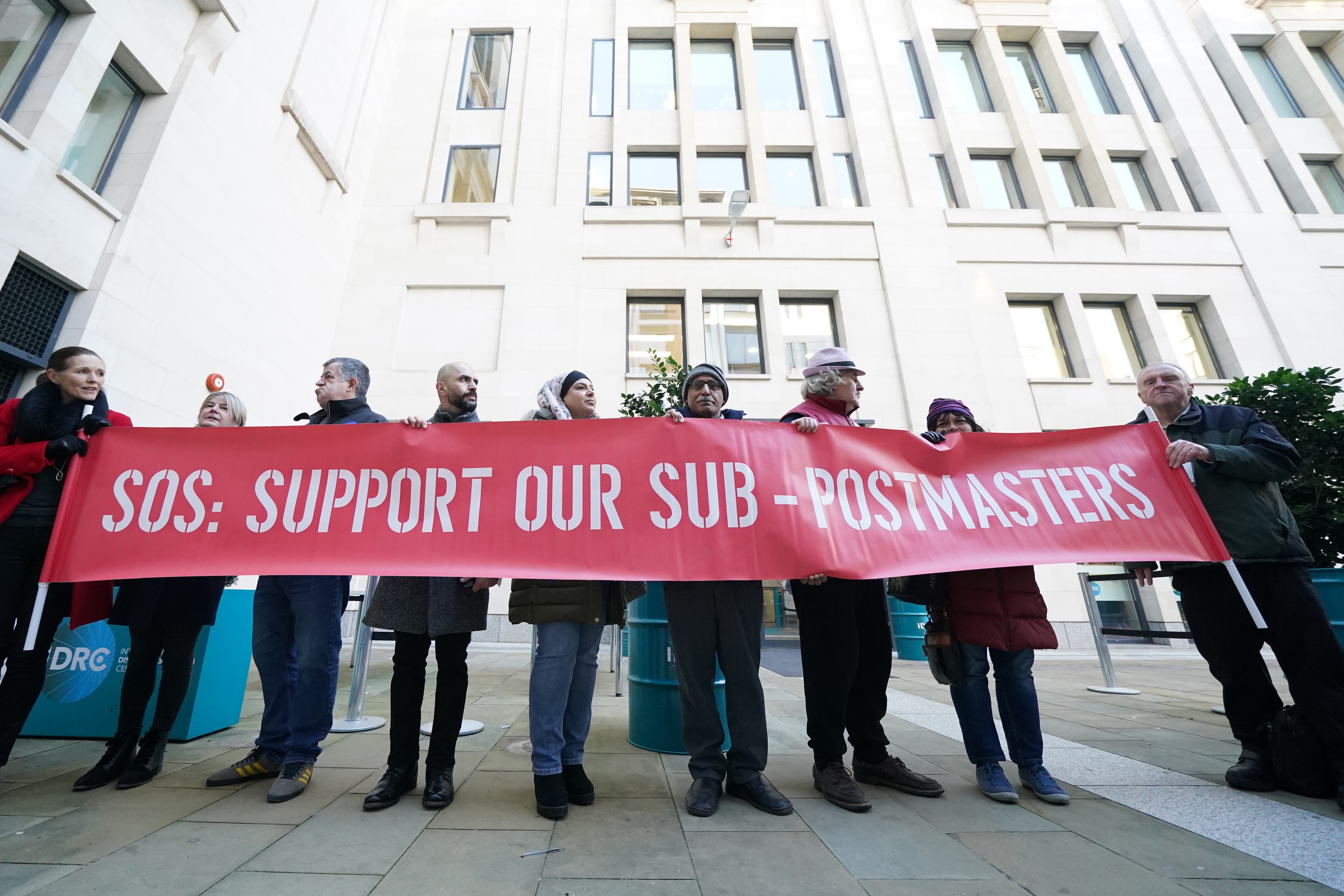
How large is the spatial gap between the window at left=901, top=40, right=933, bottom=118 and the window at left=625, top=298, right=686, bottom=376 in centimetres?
809

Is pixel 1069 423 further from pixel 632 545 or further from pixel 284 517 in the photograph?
pixel 284 517

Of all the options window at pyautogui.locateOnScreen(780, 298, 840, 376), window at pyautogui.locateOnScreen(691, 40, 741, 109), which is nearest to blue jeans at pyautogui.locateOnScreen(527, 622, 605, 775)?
window at pyautogui.locateOnScreen(780, 298, 840, 376)

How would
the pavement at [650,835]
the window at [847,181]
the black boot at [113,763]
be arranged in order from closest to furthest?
the pavement at [650,835] < the black boot at [113,763] < the window at [847,181]

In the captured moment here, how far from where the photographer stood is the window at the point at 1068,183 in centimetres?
1292

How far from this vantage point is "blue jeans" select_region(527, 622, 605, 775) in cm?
232

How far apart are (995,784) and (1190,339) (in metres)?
14.3

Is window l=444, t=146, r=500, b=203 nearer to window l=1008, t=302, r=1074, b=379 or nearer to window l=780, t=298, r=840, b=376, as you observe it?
window l=780, t=298, r=840, b=376

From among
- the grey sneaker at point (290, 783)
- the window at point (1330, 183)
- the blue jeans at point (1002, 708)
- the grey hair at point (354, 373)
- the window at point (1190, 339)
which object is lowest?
the grey sneaker at point (290, 783)

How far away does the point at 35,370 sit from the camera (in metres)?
5.82

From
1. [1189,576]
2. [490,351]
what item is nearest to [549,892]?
[1189,576]

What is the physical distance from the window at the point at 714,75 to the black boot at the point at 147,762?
14.8m

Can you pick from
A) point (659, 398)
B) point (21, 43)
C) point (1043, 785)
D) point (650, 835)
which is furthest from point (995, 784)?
point (21, 43)

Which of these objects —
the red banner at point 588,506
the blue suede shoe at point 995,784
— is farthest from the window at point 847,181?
the blue suede shoe at point 995,784

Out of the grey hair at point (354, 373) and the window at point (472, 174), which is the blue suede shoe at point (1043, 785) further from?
the window at point (472, 174)
